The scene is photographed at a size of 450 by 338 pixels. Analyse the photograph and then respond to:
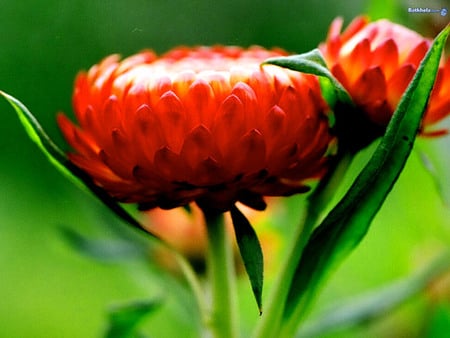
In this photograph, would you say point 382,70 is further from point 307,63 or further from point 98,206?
point 98,206

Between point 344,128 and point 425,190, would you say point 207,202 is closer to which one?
point 344,128

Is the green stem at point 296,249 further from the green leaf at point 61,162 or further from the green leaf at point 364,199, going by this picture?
the green leaf at point 61,162

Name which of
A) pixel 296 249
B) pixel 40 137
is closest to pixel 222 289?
pixel 296 249

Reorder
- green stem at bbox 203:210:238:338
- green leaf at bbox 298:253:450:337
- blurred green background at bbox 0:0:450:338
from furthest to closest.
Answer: blurred green background at bbox 0:0:450:338
green leaf at bbox 298:253:450:337
green stem at bbox 203:210:238:338

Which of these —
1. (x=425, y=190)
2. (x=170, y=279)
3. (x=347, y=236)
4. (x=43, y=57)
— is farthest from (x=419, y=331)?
(x=43, y=57)

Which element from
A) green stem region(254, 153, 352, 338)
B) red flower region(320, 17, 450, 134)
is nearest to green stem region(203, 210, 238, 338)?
green stem region(254, 153, 352, 338)

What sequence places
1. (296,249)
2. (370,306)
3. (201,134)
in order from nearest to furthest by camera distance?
(201,134)
(296,249)
(370,306)

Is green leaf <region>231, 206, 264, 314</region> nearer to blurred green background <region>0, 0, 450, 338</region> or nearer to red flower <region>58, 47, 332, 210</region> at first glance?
red flower <region>58, 47, 332, 210</region>
